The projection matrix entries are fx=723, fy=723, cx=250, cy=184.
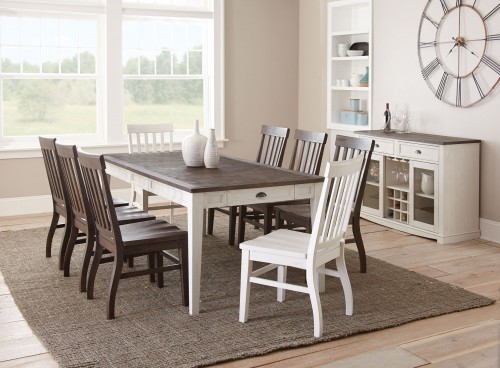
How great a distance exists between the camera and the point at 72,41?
732cm

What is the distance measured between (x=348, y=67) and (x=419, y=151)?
6.84 feet

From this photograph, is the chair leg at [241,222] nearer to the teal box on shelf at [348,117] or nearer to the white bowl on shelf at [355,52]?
the teal box on shelf at [348,117]

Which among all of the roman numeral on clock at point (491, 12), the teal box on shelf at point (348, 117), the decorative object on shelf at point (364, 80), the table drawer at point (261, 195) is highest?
the roman numeral on clock at point (491, 12)

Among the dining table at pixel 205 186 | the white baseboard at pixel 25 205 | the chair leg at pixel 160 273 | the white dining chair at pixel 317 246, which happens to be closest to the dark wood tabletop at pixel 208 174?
the dining table at pixel 205 186

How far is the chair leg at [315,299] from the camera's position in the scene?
3.79m

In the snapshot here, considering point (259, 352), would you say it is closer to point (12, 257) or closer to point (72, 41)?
point (12, 257)

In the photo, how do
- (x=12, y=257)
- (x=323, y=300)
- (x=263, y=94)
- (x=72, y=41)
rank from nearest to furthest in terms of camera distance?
(x=323, y=300) < (x=12, y=257) < (x=72, y=41) < (x=263, y=94)

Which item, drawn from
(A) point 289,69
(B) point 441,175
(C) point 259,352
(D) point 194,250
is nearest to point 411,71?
(B) point 441,175

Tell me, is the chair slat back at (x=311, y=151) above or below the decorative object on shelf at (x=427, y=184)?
above

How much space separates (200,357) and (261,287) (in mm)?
1189

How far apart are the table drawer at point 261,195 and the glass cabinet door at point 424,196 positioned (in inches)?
78.8

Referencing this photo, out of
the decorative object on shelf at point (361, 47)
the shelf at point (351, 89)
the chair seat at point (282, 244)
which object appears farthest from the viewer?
the decorative object on shelf at point (361, 47)

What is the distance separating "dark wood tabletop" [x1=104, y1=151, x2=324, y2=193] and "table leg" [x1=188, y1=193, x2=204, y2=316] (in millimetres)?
86

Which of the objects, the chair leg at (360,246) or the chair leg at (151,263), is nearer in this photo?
the chair leg at (151,263)
